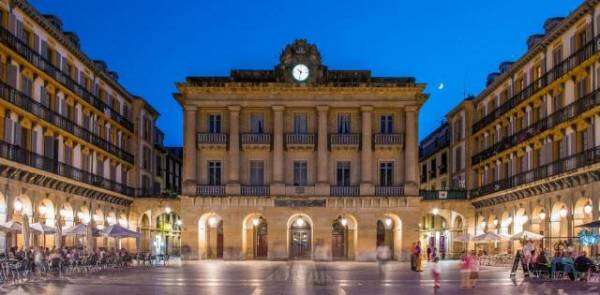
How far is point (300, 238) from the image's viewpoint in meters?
69.8

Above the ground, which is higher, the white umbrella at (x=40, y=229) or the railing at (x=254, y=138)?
the railing at (x=254, y=138)

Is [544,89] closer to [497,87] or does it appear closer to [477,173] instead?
[497,87]

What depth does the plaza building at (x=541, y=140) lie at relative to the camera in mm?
47531

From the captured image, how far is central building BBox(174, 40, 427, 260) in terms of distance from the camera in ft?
218

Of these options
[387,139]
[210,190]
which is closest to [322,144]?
[387,139]

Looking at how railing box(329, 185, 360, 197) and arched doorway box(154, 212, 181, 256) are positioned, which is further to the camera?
arched doorway box(154, 212, 181, 256)

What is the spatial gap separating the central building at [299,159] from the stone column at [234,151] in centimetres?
8

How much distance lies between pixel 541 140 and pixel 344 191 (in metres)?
16.5

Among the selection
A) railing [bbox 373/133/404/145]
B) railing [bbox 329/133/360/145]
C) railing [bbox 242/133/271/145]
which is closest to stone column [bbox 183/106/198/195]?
railing [bbox 242/133/271/145]

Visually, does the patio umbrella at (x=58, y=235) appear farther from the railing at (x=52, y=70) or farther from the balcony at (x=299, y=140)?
the balcony at (x=299, y=140)

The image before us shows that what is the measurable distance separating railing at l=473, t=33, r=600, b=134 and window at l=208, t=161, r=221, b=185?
72.1 feet

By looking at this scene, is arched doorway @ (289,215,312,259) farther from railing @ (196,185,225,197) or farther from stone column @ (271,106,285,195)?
railing @ (196,185,225,197)

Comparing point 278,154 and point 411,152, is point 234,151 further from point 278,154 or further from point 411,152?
point 411,152

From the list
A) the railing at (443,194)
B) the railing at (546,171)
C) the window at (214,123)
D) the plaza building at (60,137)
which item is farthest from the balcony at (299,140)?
the railing at (546,171)
